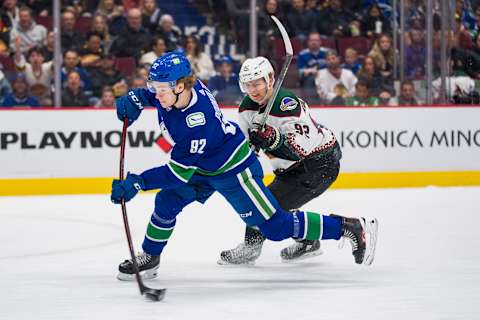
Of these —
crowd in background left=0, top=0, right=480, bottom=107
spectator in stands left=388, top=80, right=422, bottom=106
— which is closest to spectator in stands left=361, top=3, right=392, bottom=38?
crowd in background left=0, top=0, right=480, bottom=107

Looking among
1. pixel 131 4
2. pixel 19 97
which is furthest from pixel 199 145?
pixel 131 4

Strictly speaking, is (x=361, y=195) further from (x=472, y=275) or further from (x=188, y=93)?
(x=188, y=93)

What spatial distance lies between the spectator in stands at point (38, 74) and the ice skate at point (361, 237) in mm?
4234

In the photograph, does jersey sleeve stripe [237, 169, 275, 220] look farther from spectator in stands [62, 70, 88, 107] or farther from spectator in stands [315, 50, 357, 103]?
spectator in stands [315, 50, 357, 103]

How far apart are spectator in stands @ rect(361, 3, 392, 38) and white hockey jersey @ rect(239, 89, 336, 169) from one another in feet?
14.3

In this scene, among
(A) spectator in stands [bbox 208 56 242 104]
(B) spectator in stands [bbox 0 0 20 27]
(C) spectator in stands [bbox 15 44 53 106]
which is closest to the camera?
(C) spectator in stands [bbox 15 44 53 106]

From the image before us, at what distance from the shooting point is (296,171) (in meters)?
4.83

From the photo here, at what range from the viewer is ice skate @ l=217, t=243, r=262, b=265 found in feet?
15.8

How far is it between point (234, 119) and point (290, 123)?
381cm

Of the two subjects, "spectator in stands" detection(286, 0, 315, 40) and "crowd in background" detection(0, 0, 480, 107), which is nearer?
"crowd in background" detection(0, 0, 480, 107)

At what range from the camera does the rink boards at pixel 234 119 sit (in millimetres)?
8000

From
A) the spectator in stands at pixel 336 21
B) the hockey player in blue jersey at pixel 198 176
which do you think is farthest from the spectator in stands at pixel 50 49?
the hockey player in blue jersey at pixel 198 176

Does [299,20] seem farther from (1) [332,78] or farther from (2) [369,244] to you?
(2) [369,244]

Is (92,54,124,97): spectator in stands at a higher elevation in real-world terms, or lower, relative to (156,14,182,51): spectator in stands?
lower
